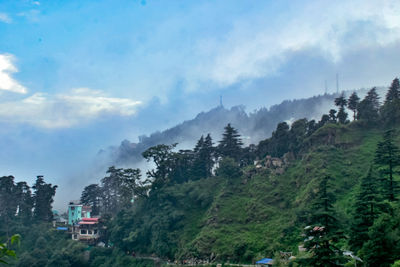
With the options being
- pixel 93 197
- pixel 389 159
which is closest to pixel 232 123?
pixel 93 197

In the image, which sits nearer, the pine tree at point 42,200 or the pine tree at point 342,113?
the pine tree at point 342,113

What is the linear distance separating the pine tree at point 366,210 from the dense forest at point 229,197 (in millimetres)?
6073

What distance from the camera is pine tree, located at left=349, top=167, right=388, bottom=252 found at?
70.7ft

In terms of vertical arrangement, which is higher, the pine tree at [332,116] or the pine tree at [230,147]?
the pine tree at [332,116]

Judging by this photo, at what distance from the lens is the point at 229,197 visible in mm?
49531

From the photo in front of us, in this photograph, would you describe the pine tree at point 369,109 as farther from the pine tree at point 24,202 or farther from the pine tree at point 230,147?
the pine tree at point 24,202

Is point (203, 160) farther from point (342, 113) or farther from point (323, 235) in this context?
point (323, 235)

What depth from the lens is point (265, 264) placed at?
3128 cm

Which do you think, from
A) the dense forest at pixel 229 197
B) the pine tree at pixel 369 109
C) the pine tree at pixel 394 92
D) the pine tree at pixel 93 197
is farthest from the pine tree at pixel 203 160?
the pine tree at pixel 394 92

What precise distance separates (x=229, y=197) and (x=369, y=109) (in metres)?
24.9

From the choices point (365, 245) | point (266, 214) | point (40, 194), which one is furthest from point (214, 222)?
point (40, 194)

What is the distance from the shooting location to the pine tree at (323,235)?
1692 cm

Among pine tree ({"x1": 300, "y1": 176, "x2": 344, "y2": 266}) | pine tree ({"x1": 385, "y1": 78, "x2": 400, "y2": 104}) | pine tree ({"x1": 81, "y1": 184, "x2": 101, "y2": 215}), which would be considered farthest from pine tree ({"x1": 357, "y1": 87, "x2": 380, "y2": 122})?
pine tree ({"x1": 81, "y1": 184, "x2": 101, "y2": 215})

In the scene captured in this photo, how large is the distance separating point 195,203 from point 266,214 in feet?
44.9
